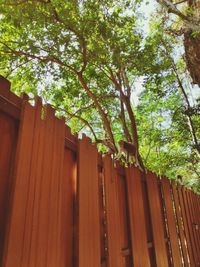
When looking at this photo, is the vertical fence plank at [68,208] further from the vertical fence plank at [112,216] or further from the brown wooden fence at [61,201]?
the vertical fence plank at [112,216]

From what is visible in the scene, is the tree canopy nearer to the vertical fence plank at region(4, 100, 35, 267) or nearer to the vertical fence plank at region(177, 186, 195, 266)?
the vertical fence plank at region(177, 186, 195, 266)

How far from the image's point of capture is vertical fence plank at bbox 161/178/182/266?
285 centimetres

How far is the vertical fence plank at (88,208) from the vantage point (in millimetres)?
1396

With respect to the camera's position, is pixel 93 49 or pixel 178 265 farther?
pixel 93 49

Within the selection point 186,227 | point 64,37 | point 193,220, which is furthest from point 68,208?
point 64,37

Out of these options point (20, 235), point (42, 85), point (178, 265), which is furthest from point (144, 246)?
point (42, 85)

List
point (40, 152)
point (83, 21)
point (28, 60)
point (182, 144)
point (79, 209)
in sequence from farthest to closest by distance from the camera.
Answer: point (182, 144)
point (28, 60)
point (83, 21)
point (79, 209)
point (40, 152)

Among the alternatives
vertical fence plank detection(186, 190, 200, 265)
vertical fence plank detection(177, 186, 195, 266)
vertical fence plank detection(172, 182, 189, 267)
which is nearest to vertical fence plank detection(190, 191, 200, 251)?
vertical fence plank detection(186, 190, 200, 265)

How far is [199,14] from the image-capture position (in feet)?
20.5

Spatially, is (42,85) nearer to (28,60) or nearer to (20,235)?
(28,60)

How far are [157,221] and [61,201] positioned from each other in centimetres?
177

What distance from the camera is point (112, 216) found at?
5.94 ft

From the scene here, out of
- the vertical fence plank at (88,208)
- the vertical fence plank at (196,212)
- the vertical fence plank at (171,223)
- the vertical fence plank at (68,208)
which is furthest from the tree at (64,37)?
the vertical fence plank at (68,208)

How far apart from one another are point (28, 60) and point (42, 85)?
901 millimetres
